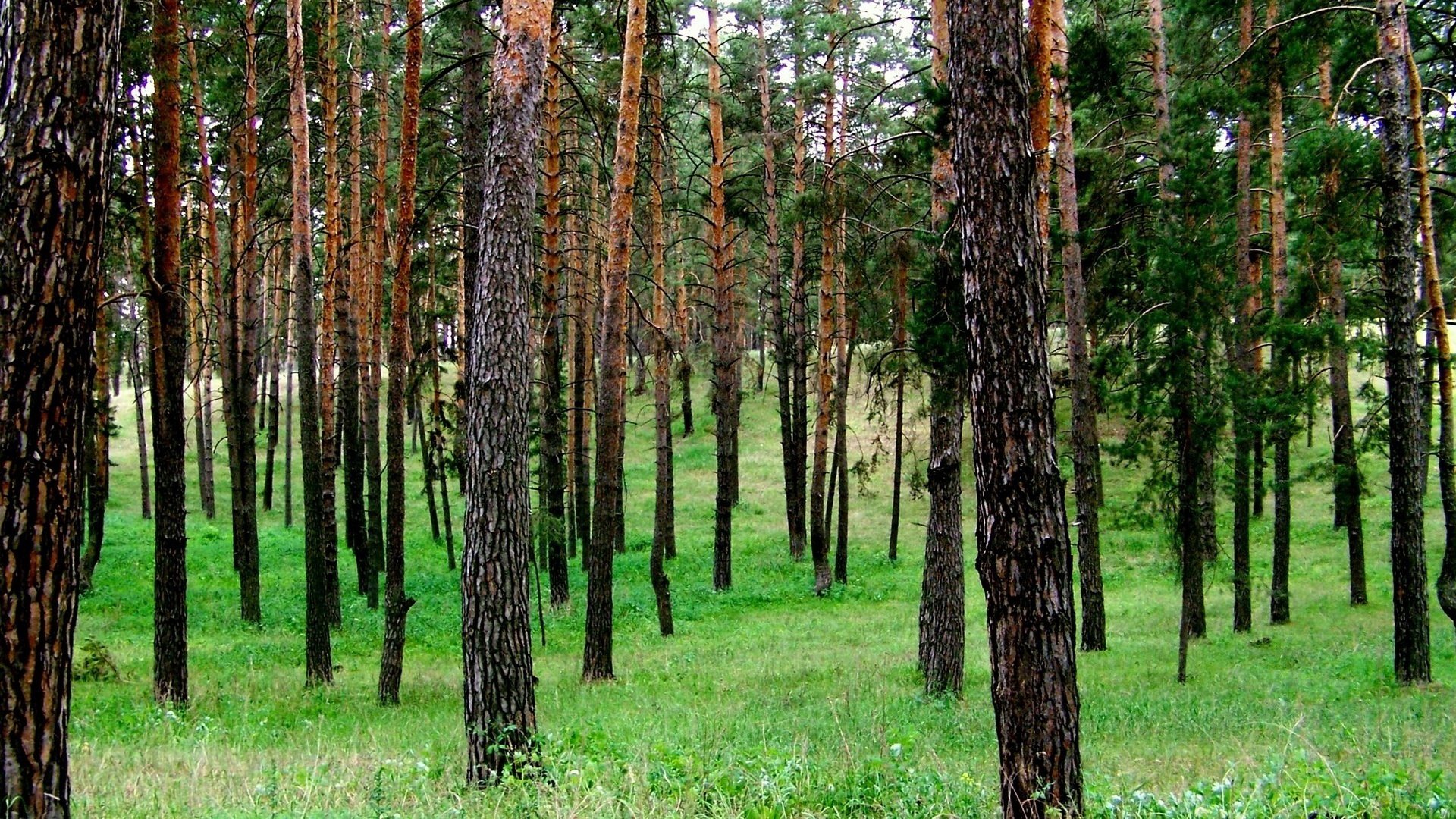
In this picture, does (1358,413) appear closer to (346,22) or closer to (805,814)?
(346,22)

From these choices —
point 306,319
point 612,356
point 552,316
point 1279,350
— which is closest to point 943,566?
point 612,356

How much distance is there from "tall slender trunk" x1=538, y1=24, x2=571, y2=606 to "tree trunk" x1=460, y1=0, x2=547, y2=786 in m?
8.53

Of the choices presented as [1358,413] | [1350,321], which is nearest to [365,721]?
[1350,321]

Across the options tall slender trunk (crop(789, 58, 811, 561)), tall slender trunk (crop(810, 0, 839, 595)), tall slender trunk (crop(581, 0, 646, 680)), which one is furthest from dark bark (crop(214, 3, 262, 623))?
tall slender trunk (crop(789, 58, 811, 561))

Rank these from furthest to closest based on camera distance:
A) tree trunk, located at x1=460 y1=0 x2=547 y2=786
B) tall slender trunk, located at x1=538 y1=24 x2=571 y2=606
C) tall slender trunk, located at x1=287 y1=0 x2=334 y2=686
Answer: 1. tall slender trunk, located at x1=538 y1=24 x2=571 y2=606
2. tall slender trunk, located at x1=287 y1=0 x2=334 y2=686
3. tree trunk, located at x1=460 y1=0 x2=547 y2=786

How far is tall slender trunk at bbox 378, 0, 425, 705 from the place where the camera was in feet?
37.7

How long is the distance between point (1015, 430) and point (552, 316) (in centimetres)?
1233

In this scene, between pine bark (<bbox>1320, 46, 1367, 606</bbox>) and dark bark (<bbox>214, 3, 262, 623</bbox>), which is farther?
dark bark (<bbox>214, 3, 262, 623</bbox>)

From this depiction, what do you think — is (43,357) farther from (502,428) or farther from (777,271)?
(777,271)

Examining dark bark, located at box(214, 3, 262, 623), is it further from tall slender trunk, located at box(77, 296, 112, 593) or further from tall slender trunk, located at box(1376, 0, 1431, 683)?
tall slender trunk, located at box(1376, 0, 1431, 683)

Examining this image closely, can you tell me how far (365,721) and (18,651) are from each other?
7.41 meters

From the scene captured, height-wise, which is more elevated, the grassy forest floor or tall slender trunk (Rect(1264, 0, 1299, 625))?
tall slender trunk (Rect(1264, 0, 1299, 625))

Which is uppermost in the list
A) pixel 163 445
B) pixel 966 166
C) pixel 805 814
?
pixel 966 166

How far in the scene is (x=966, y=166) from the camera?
563 cm
